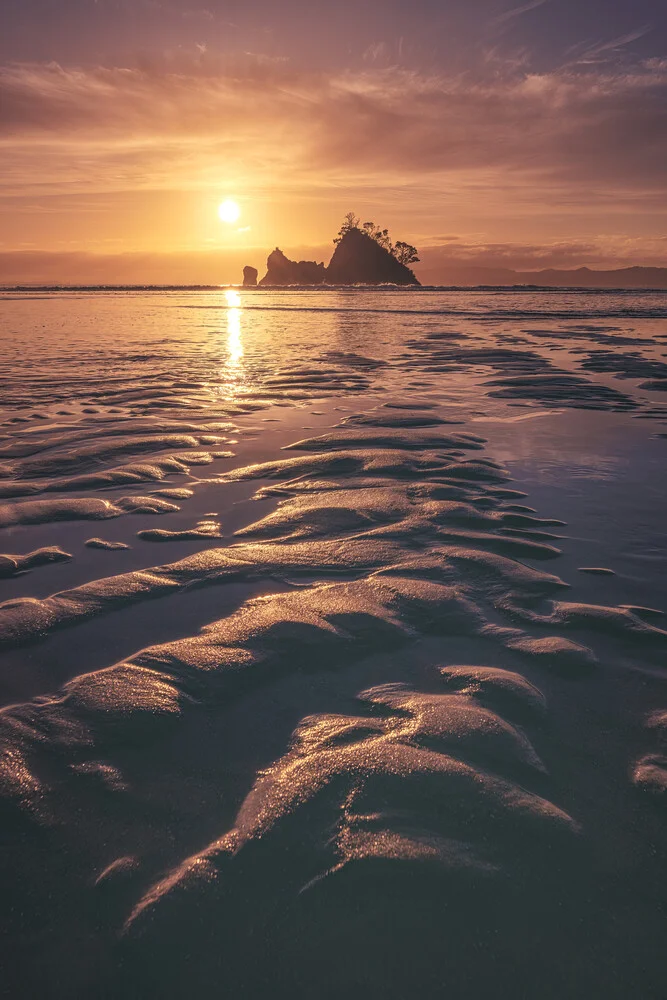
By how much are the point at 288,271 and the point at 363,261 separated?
115ft

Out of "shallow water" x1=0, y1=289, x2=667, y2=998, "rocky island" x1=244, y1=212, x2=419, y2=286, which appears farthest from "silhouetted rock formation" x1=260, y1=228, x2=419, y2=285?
"shallow water" x1=0, y1=289, x2=667, y2=998

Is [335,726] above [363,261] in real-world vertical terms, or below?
below

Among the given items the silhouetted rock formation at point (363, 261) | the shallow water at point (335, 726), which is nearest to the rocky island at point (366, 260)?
the silhouetted rock formation at point (363, 261)

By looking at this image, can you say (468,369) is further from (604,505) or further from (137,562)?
(137,562)

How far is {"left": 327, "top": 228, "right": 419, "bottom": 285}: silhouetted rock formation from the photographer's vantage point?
129 m

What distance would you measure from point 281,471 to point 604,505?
2461 millimetres

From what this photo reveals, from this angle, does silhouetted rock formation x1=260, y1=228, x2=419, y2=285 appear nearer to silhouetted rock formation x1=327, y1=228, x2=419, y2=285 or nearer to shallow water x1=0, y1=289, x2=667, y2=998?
→ silhouetted rock formation x1=327, y1=228, x2=419, y2=285

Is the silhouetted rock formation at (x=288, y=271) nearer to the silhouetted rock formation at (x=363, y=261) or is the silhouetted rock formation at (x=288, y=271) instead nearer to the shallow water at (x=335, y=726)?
the silhouetted rock formation at (x=363, y=261)

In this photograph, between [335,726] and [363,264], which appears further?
[363,264]

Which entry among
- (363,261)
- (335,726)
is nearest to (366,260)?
(363,261)

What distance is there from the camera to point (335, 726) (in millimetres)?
1922

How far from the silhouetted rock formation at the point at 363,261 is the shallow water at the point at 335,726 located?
434 ft

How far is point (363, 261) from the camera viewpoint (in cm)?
12912

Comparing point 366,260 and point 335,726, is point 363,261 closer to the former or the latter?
point 366,260
